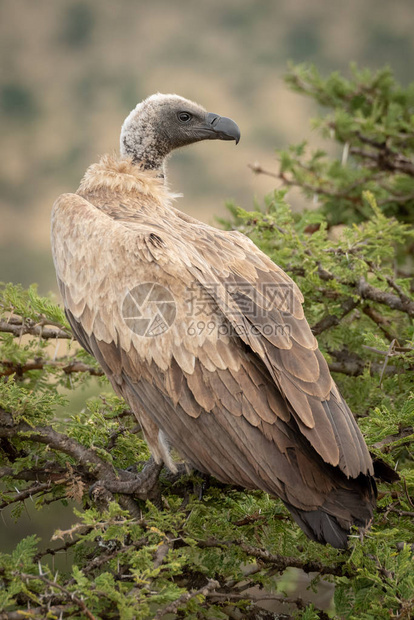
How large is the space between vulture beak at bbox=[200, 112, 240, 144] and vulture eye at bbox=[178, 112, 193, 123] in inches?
3.9

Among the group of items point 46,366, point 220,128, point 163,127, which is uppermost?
point 163,127

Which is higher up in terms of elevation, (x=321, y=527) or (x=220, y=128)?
(x=220, y=128)

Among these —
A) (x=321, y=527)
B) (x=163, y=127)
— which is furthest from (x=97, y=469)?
(x=163, y=127)

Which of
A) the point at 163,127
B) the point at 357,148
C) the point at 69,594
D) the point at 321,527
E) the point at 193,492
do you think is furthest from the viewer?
the point at 357,148

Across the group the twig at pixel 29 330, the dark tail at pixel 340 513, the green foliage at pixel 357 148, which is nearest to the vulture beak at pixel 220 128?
the green foliage at pixel 357 148

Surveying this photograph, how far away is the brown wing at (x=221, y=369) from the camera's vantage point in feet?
8.80

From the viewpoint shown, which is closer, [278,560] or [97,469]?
[278,560]

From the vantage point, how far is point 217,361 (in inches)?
111

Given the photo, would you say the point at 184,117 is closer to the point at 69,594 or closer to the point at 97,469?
the point at 97,469

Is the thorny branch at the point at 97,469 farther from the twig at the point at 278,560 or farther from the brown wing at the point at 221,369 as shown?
the twig at the point at 278,560

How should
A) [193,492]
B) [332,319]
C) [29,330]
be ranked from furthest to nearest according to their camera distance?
1. [332,319]
2. [29,330]
3. [193,492]

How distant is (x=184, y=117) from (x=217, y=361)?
222 cm

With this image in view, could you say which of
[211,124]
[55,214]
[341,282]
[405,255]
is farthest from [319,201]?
[55,214]

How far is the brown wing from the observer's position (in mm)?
2684
